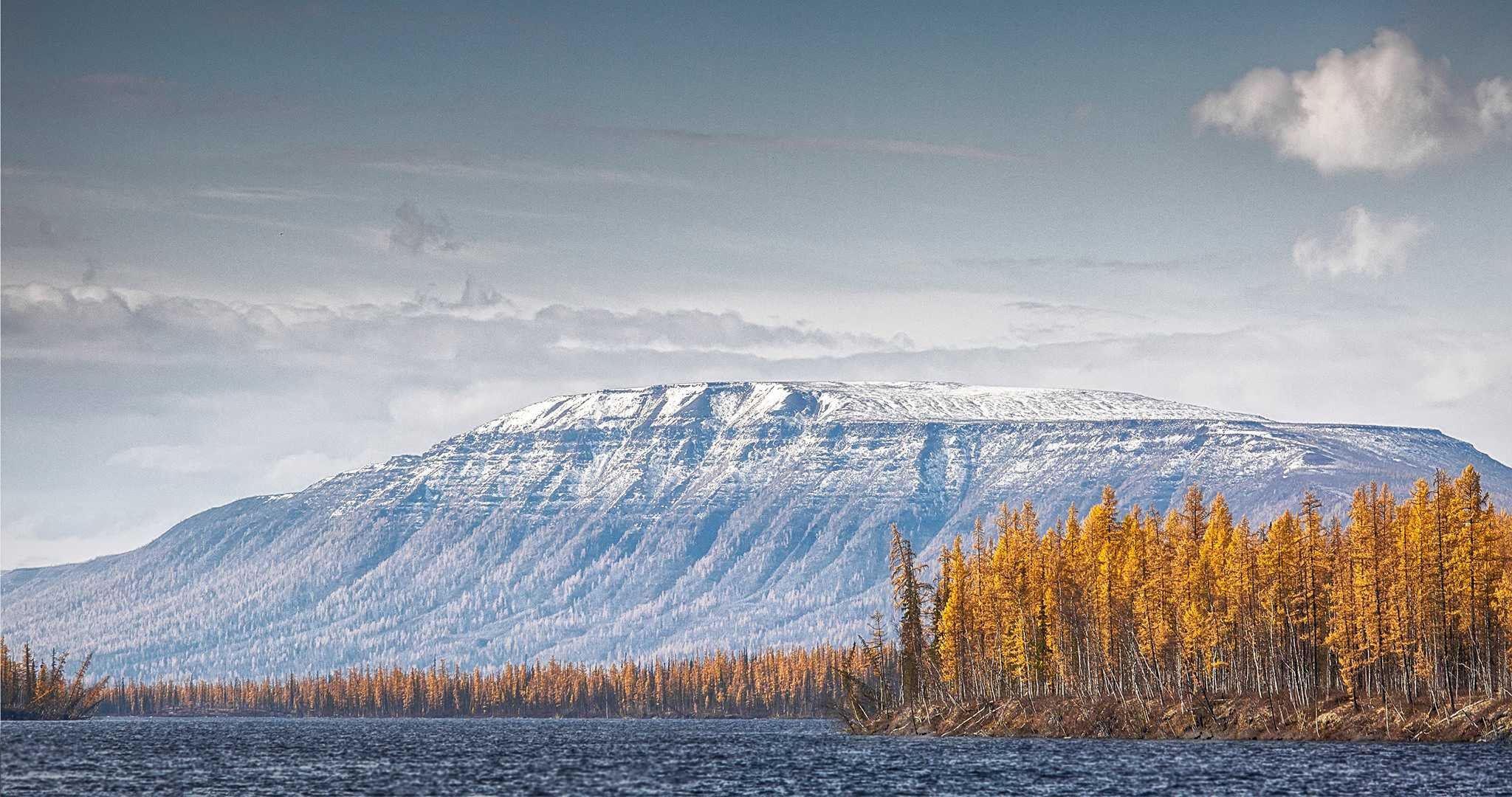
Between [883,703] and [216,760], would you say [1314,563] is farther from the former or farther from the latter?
[216,760]

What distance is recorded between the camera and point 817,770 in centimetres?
12081

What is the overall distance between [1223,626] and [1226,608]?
2.07 m

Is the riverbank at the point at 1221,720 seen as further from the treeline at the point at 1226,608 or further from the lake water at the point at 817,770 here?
the lake water at the point at 817,770

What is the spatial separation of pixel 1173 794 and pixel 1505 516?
77083 mm

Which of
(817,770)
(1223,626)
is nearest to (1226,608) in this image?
(1223,626)

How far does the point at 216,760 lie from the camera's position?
139250 mm

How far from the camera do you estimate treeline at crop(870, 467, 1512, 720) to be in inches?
5394

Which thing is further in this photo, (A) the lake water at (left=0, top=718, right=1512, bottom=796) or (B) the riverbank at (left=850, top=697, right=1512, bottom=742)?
(B) the riverbank at (left=850, top=697, right=1512, bottom=742)

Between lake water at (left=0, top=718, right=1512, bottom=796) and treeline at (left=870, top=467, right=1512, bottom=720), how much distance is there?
11943 millimetres

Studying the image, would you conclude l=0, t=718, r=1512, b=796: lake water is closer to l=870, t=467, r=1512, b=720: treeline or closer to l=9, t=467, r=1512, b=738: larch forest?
l=9, t=467, r=1512, b=738: larch forest

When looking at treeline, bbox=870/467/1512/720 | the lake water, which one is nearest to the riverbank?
treeline, bbox=870/467/1512/720

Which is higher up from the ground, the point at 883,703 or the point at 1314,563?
the point at 1314,563

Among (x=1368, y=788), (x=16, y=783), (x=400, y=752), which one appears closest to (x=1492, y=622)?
(x=1368, y=788)

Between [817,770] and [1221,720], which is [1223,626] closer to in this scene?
[1221,720]
